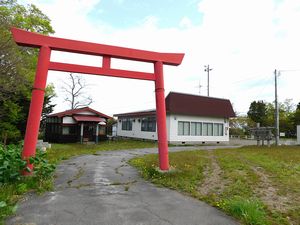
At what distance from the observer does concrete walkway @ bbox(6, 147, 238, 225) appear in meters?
3.35

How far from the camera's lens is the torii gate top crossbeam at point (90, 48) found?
18.4 ft

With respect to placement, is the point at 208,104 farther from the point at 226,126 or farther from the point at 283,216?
the point at 283,216

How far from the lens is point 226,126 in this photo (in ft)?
76.1

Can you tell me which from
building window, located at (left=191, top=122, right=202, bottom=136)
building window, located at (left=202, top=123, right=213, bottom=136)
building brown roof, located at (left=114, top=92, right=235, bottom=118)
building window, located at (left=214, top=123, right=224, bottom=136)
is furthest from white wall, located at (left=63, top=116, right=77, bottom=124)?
building window, located at (left=214, top=123, right=224, bottom=136)

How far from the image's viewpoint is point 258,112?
47.0 metres

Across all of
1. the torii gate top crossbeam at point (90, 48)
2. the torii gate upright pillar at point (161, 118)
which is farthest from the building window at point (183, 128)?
the torii gate upright pillar at point (161, 118)

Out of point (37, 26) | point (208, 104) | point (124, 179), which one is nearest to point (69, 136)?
point (37, 26)

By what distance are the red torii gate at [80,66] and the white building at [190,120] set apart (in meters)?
12.2

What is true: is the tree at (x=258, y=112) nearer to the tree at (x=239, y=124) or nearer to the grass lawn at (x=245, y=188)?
the tree at (x=239, y=124)

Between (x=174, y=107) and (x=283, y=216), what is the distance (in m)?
15.8

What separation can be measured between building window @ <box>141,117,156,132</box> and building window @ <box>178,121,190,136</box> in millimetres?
2459

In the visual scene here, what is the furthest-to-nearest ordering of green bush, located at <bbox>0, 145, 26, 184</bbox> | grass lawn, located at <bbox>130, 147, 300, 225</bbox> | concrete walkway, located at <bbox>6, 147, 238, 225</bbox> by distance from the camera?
green bush, located at <bbox>0, 145, 26, 184</bbox> → grass lawn, located at <bbox>130, 147, 300, 225</bbox> → concrete walkway, located at <bbox>6, 147, 238, 225</bbox>

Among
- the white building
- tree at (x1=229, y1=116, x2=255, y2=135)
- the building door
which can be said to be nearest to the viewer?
the white building

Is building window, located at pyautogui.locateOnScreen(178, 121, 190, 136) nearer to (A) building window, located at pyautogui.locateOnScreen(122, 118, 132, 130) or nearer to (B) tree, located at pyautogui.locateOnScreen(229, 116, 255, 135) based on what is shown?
(A) building window, located at pyautogui.locateOnScreen(122, 118, 132, 130)
